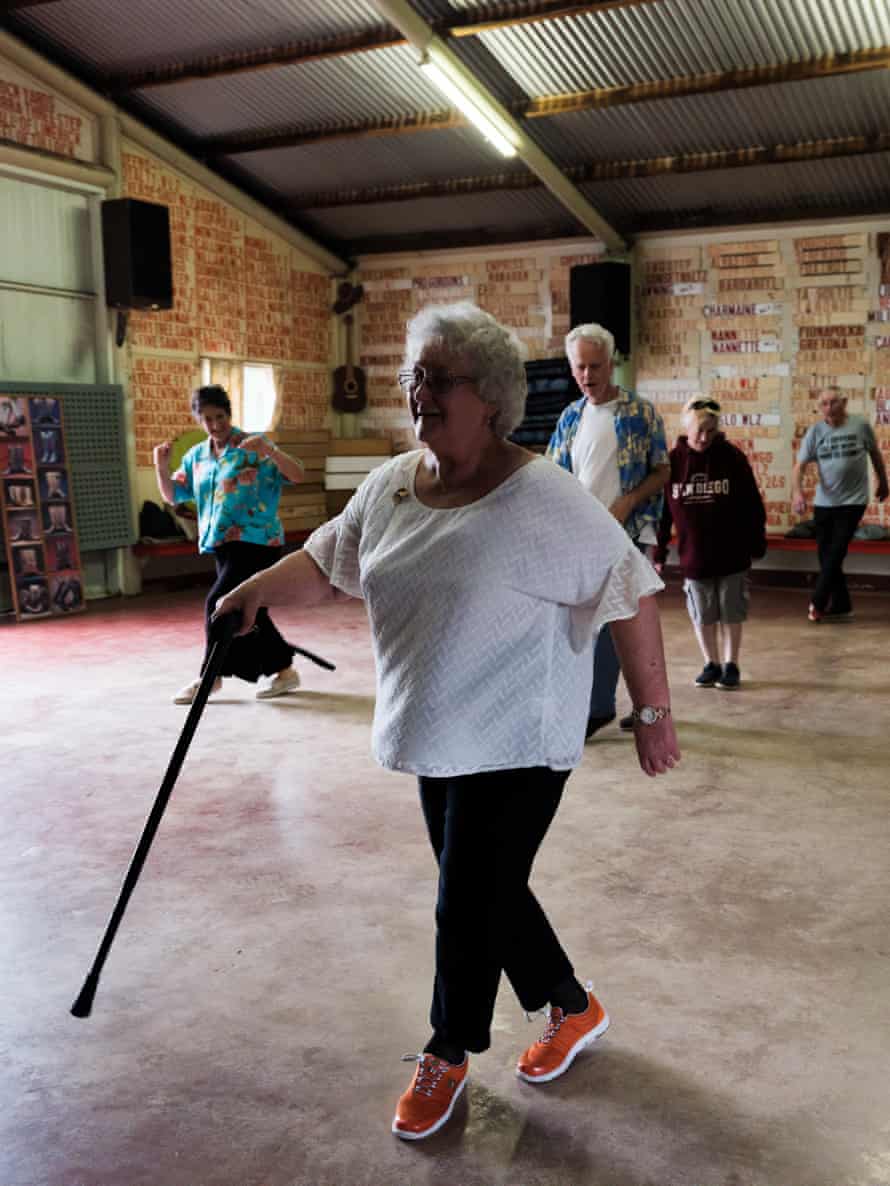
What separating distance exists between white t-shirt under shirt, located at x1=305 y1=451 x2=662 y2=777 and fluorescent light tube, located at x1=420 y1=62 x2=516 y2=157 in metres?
7.08

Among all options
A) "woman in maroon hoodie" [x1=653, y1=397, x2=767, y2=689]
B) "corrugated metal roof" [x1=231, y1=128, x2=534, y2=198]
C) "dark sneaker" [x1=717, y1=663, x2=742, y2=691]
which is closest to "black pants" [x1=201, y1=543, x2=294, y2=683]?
"woman in maroon hoodie" [x1=653, y1=397, x2=767, y2=689]

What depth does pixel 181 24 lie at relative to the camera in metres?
8.77

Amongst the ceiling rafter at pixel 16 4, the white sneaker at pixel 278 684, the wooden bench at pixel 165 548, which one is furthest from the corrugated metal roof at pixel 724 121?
the white sneaker at pixel 278 684

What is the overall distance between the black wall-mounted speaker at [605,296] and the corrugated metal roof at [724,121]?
3.29ft

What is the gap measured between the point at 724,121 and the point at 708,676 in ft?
16.8

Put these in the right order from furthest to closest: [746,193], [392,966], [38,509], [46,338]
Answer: [746,193]
[46,338]
[38,509]
[392,966]

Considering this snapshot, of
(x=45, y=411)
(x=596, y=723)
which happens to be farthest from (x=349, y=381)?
(x=596, y=723)

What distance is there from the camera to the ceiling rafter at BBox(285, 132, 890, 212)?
30.7ft

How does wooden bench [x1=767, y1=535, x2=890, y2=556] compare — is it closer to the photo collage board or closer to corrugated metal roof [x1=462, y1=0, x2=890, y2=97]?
corrugated metal roof [x1=462, y1=0, x2=890, y2=97]

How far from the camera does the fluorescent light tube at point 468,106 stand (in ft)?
27.6

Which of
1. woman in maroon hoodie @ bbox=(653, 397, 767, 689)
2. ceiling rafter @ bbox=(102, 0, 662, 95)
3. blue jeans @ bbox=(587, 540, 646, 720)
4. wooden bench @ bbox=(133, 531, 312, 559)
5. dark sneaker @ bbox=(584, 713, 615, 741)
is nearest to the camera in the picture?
blue jeans @ bbox=(587, 540, 646, 720)

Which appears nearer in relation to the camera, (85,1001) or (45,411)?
(85,1001)

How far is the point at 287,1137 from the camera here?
7.39ft

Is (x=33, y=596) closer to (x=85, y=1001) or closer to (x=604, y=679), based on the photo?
(x=604, y=679)
